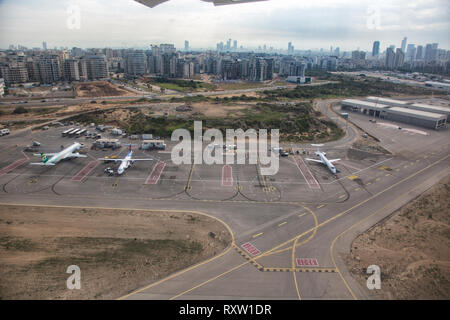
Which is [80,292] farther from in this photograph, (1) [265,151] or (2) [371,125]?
(2) [371,125]

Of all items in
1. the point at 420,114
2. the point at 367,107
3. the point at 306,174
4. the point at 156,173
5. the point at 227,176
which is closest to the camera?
the point at 227,176

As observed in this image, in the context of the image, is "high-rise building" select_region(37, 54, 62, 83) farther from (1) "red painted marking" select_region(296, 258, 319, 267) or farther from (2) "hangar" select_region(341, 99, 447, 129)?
(1) "red painted marking" select_region(296, 258, 319, 267)

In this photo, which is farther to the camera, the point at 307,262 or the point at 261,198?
the point at 261,198

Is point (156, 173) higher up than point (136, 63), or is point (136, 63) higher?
point (136, 63)

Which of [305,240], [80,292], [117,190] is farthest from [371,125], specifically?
[80,292]

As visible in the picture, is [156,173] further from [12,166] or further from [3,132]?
[3,132]

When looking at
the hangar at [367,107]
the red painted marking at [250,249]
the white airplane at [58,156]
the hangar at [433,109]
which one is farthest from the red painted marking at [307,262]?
the hangar at [433,109]

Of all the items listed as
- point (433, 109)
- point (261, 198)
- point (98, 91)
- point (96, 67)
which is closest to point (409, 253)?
point (261, 198)
